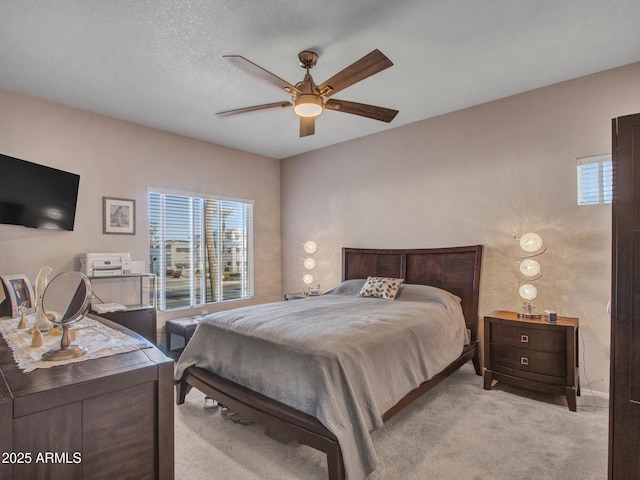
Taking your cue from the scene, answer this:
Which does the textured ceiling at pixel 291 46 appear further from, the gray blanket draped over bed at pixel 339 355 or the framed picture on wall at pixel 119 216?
the gray blanket draped over bed at pixel 339 355

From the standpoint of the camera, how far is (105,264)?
142 inches

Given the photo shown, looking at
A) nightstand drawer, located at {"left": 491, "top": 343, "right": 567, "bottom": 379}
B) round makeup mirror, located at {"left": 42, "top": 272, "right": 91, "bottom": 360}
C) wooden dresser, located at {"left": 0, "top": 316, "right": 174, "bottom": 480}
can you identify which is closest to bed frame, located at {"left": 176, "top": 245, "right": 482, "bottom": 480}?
nightstand drawer, located at {"left": 491, "top": 343, "right": 567, "bottom": 379}

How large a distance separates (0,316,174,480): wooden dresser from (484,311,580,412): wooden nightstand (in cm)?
289

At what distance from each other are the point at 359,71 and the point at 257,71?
671mm

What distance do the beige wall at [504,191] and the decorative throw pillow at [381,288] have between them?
0.68m

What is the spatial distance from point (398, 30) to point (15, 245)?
3.93m

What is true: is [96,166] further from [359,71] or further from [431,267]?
[431,267]

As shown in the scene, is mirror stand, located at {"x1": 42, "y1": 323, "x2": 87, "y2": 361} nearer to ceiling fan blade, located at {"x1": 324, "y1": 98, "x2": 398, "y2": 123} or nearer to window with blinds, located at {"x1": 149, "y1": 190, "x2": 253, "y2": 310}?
ceiling fan blade, located at {"x1": 324, "y1": 98, "x2": 398, "y2": 123}

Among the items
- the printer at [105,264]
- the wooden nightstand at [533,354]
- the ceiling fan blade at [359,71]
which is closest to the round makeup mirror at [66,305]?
the ceiling fan blade at [359,71]

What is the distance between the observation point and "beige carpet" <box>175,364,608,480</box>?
6.46 feet

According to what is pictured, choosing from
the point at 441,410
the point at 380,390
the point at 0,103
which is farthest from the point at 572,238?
the point at 0,103

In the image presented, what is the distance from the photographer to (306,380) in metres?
1.94

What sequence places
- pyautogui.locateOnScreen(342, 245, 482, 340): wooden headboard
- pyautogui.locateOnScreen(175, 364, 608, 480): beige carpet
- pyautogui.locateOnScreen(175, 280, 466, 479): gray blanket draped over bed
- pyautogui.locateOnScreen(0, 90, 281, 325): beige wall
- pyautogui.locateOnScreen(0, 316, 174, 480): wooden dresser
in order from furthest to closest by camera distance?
1. pyautogui.locateOnScreen(342, 245, 482, 340): wooden headboard
2. pyautogui.locateOnScreen(0, 90, 281, 325): beige wall
3. pyautogui.locateOnScreen(175, 364, 608, 480): beige carpet
4. pyautogui.locateOnScreen(175, 280, 466, 479): gray blanket draped over bed
5. pyautogui.locateOnScreen(0, 316, 174, 480): wooden dresser

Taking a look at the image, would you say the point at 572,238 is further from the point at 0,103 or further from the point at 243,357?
the point at 0,103
